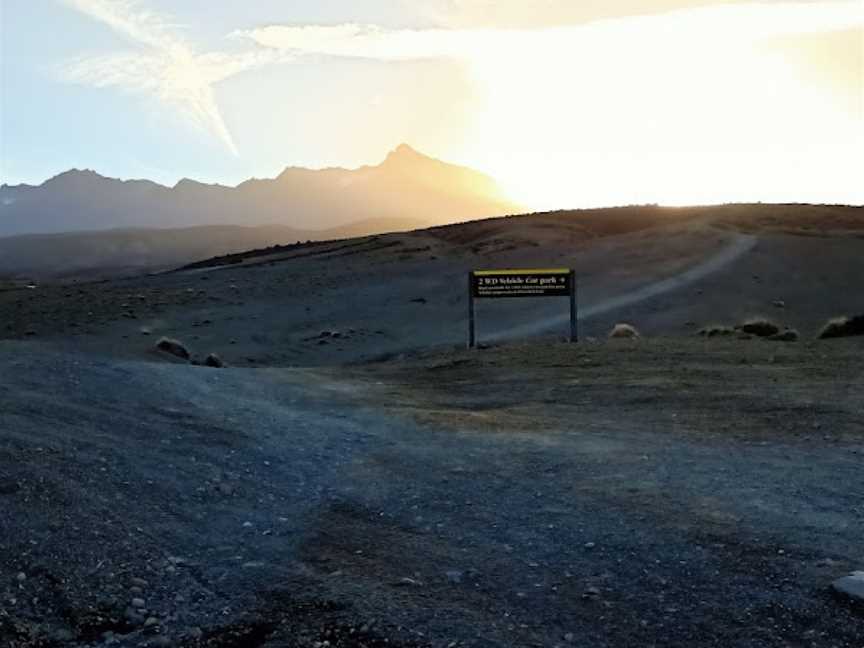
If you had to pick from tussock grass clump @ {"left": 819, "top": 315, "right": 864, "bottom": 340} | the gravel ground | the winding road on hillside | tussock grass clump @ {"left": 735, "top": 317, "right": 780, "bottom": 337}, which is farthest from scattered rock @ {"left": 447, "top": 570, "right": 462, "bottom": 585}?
the winding road on hillside

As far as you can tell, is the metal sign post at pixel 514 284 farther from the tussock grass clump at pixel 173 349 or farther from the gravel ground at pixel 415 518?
the gravel ground at pixel 415 518

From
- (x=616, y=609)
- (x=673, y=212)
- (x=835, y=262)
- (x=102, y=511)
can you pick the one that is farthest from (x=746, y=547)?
(x=673, y=212)

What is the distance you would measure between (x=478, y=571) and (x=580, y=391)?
26.7 ft

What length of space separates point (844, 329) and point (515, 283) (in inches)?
301

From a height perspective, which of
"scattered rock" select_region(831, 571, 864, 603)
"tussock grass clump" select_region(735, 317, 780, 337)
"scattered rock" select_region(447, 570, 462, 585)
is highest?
"scattered rock" select_region(831, 571, 864, 603)

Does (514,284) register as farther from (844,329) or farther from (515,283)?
(844,329)

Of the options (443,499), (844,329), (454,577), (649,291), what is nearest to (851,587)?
(454,577)

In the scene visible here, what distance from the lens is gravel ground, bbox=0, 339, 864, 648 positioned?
211 inches

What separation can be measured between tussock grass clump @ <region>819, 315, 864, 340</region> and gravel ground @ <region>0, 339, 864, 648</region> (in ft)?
31.6

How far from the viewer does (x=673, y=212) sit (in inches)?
2596

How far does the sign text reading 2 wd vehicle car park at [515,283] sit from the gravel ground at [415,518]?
332 inches

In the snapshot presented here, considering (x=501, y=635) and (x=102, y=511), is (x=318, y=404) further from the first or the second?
(x=501, y=635)

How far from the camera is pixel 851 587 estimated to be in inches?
220

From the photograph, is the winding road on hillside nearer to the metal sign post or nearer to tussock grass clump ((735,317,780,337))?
the metal sign post
